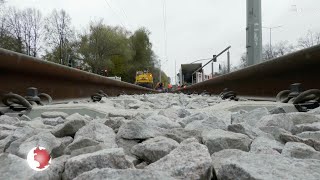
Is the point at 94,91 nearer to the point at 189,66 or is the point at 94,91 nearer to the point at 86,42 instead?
the point at 189,66

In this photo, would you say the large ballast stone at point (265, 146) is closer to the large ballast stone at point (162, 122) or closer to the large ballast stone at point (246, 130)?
the large ballast stone at point (246, 130)

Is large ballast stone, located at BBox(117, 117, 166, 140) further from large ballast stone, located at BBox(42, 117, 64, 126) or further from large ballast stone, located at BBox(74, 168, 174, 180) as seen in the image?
large ballast stone, located at BBox(42, 117, 64, 126)

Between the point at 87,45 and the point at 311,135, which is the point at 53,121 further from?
the point at 87,45

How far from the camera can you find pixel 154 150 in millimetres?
1537

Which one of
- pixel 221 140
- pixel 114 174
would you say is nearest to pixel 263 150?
pixel 221 140

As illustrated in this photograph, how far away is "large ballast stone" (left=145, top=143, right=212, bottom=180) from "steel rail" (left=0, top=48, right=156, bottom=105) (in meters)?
2.96

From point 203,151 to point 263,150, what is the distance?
36cm

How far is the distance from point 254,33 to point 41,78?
17.8 feet

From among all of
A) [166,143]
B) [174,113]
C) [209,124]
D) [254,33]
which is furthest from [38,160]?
[254,33]

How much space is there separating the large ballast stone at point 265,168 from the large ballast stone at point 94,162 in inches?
12.6

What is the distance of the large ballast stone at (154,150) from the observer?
60.3 inches

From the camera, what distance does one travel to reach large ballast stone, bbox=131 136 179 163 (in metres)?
1.53

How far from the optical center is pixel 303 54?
4.07 meters

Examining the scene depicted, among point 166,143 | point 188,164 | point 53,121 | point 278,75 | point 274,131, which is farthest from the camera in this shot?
point 278,75
